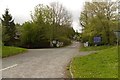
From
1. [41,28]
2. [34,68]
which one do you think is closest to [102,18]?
[41,28]

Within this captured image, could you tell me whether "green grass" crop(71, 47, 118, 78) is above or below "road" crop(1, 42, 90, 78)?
above

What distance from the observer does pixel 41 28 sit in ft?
244

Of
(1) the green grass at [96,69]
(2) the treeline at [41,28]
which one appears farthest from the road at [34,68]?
(2) the treeline at [41,28]

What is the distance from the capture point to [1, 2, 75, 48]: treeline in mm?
72812

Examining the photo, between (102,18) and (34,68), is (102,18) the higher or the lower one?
the higher one

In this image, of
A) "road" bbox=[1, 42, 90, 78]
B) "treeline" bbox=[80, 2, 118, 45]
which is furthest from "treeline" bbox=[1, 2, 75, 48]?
"road" bbox=[1, 42, 90, 78]

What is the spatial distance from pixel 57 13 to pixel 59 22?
2.67 meters

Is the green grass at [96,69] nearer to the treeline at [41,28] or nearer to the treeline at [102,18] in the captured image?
the treeline at [102,18]

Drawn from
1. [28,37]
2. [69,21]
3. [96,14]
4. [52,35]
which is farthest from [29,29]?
[96,14]

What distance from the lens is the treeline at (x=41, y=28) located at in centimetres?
7281

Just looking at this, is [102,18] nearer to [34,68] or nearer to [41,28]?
[41,28]

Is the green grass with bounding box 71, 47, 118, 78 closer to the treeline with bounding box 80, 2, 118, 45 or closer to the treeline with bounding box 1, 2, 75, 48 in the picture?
the treeline with bounding box 80, 2, 118, 45

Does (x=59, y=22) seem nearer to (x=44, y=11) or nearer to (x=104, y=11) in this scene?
(x=44, y=11)

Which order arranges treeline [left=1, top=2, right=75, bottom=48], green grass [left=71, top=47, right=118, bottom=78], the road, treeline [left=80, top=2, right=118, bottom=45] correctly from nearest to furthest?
green grass [left=71, top=47, right=118, bottom=78] → the road → treeline [left=80, top=2, right=118, bottom=45] → treeline [left=1, top=2, right=75, bottom=48]
